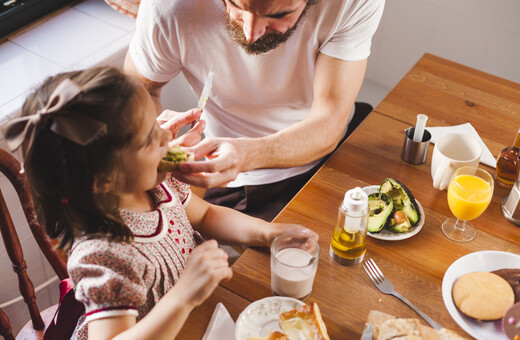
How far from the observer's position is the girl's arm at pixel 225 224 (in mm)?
1268

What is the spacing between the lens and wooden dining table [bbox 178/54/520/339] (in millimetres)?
1087

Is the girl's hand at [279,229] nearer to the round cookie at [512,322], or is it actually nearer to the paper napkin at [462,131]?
the round cookie at [512,322]

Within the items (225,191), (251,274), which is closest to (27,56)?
(225,191)

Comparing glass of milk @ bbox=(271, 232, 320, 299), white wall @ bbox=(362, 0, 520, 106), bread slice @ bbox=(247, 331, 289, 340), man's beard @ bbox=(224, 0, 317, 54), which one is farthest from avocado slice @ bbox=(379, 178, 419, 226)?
white wall @ bbox=(362, 0, 520, 106)

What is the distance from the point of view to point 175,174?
1.20 meters

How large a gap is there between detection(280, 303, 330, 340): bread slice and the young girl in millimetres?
147

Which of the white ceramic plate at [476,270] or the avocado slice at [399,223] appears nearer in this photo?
the white ceramic plate at [476,270]

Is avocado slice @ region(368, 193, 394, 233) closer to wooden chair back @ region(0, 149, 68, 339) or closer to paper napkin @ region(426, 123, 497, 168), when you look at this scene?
paper napkin @ region(426, 123, 497, 168)

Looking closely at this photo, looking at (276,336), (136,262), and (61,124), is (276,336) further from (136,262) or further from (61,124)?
(61,124)

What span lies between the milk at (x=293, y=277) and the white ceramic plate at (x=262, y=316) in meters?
0.02

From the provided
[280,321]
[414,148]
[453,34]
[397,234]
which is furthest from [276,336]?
[453,34]

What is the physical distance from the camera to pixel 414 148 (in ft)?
4.55

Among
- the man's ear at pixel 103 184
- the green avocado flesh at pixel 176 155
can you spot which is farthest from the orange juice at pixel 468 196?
the man's ear at pixel 103 184

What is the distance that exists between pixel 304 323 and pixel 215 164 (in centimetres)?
40
